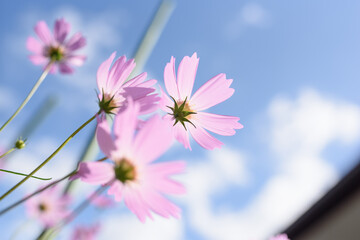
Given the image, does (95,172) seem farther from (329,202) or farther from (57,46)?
(329,202)

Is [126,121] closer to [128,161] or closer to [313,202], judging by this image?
[128,161]

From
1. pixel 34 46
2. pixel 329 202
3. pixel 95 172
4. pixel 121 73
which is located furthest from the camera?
pixel 329 202

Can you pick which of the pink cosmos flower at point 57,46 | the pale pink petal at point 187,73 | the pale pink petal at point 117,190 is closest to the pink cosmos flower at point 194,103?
the pale pink petal at point 187,73

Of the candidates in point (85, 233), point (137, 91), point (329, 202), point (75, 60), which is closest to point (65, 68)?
point (75, 60)

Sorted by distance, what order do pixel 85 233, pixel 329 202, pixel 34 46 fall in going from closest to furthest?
1. pixel 34 46
2. pixel 85 233
3. pixel 329 202

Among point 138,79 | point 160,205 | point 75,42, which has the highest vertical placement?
point 75,42

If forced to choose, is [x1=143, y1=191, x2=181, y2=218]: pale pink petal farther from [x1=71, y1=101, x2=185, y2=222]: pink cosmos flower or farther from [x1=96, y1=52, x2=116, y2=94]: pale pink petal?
[x1=96, y1=52, x2=116, y2=94]: pale pink petal

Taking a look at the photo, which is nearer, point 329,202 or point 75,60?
point 75,60

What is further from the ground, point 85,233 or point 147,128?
point 85,233
